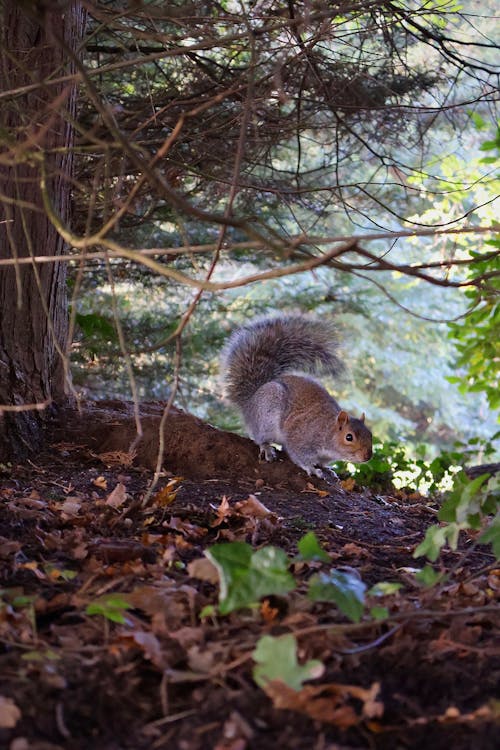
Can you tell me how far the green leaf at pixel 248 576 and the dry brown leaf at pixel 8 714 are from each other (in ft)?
1.58

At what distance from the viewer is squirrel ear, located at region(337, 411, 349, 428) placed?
15.5 feet

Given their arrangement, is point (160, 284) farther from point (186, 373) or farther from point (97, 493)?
point (97, 493)

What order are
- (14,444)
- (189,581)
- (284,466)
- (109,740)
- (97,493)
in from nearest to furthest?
1. (109,740)
2. (189,581)
3. (97,493)
4. (14,444)
5. (284,466)

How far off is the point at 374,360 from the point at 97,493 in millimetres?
10618

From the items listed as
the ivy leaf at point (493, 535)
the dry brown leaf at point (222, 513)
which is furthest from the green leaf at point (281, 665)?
the dry brown leaf at point (222, 513)

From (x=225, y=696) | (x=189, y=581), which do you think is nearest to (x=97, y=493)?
(x=189, y=581)

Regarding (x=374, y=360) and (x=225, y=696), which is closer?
(x=225, y=696)

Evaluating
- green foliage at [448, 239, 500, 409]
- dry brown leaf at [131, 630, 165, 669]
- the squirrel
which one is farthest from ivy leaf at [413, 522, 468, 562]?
the squirrel

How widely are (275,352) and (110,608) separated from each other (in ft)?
11.0

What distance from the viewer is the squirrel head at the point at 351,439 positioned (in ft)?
15.5

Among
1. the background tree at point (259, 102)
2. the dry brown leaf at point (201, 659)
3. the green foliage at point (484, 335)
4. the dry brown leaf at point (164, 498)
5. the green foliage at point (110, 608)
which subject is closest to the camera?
the dry brown leaf at point (201, 659)

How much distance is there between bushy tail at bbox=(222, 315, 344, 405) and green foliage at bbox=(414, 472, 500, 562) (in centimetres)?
Answer: 273

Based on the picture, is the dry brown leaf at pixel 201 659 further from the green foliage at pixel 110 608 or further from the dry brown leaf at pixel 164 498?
the dry brown leaf at pixel 164 498

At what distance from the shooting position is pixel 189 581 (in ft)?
7.20
